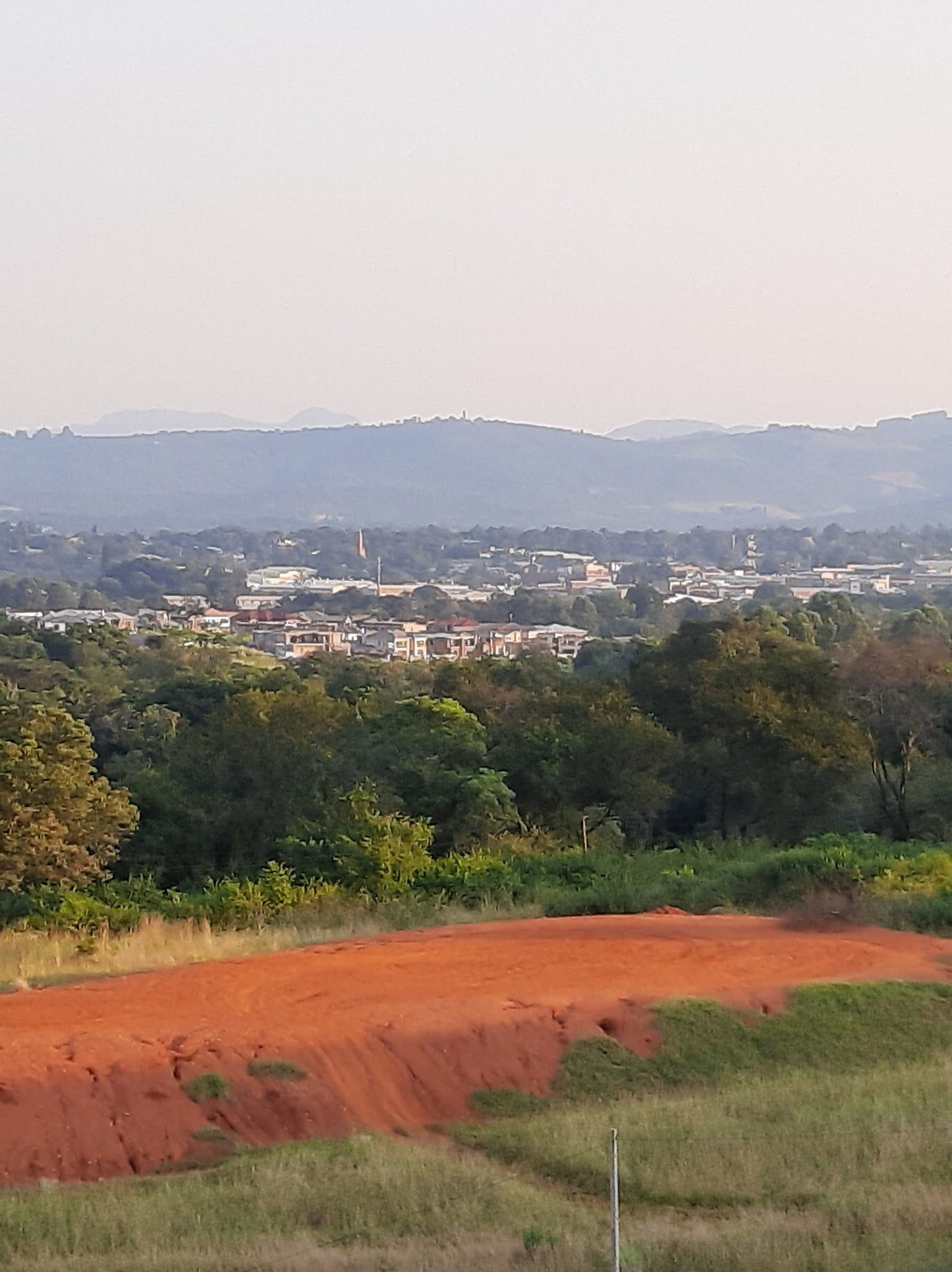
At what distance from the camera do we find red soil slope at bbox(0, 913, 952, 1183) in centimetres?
1060

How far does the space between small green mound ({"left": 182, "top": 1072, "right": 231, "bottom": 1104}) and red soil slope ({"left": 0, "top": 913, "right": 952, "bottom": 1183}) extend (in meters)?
0.04

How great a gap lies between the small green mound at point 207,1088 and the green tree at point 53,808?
10938mm

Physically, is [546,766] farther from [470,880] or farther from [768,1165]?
[768,1165]

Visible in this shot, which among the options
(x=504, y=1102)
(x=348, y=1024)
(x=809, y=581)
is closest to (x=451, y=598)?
(x=809, y=581)

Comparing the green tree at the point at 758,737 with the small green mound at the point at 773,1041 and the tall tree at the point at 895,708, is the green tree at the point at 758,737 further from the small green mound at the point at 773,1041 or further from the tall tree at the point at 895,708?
the small green mound at the point at 773,1041

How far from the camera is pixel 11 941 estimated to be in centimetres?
1753

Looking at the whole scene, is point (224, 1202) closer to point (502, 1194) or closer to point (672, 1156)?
point (502, 1194)

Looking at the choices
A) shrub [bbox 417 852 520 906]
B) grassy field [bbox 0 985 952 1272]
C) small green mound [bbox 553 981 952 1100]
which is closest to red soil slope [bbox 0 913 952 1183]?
small green mound [bbox 553 981 952 1100]

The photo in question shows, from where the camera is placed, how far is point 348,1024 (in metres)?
12.0

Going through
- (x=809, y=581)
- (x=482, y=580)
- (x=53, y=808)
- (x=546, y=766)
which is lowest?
(x=482, y=580)

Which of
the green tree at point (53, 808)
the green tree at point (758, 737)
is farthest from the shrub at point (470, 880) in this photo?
the green tree at point (758, 737)

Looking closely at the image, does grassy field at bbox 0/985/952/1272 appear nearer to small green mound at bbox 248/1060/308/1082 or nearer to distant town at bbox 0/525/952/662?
small green mound at bbox 248/1060/308/1082

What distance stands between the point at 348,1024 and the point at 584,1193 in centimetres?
287

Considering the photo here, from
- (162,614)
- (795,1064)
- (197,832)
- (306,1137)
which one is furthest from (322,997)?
(162,614)
